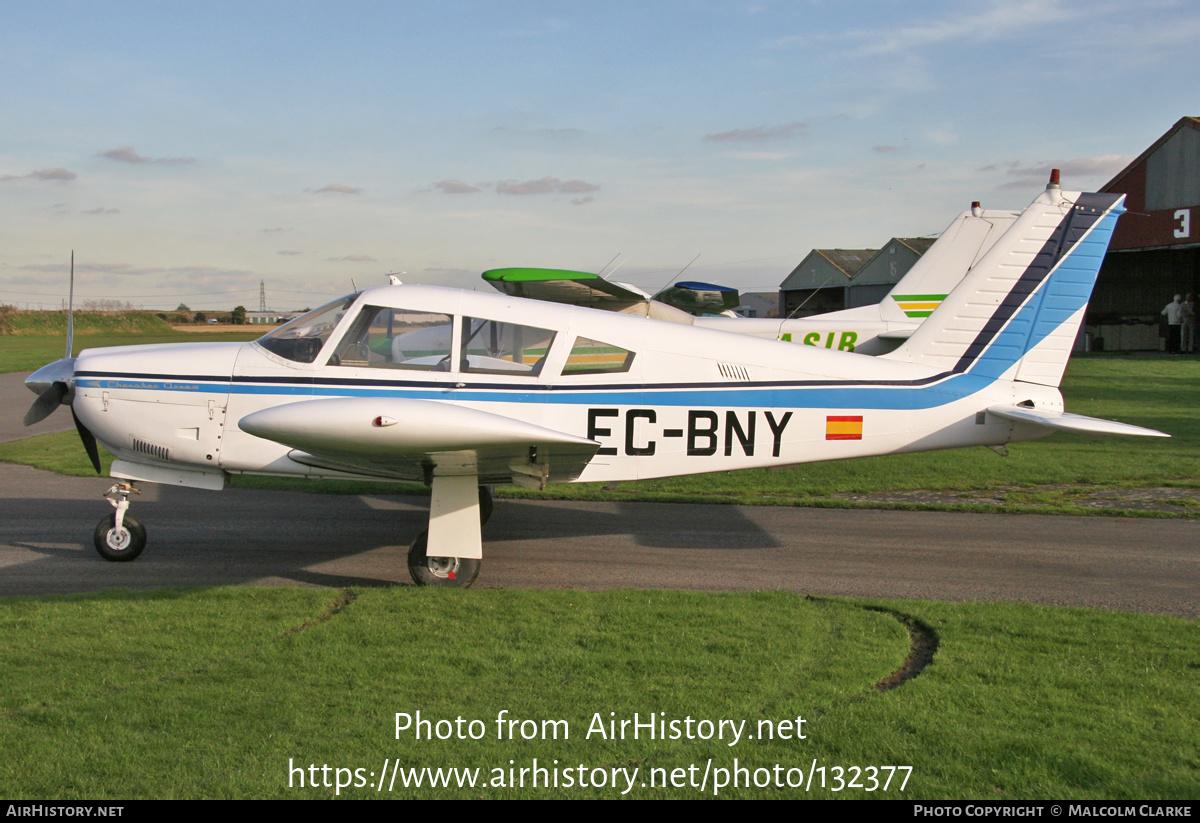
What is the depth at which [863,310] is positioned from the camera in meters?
18.6

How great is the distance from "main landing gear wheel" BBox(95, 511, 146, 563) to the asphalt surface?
116mm

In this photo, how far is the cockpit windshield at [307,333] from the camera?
7.10 metres

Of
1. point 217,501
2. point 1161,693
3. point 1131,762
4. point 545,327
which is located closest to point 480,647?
point 545,327

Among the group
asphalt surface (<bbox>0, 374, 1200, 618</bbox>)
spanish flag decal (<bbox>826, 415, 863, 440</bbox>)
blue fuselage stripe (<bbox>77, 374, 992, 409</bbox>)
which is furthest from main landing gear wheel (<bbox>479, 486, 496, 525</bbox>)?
spanish flag decal (<bbox>826, 415, 863, 440</bbox>)

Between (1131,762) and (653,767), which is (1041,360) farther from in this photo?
(653,767)

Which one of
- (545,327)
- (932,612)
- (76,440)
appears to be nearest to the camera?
(932,612)

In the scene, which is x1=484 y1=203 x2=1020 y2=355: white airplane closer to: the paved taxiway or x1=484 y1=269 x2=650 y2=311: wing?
x1=484 y1=269 x2=650 y2=311: wing

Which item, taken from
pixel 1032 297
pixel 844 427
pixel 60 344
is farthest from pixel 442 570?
pixel 60 344

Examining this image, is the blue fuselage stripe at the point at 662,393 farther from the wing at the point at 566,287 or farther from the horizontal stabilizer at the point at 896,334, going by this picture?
the horizontal stabilizer at the point at 896,334

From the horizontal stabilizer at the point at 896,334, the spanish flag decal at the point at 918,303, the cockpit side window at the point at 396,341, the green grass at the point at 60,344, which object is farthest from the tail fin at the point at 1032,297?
the green grass at the point at 60,344

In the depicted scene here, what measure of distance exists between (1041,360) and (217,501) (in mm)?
8713

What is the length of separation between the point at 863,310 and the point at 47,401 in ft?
49.3

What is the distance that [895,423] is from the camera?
24.7ft

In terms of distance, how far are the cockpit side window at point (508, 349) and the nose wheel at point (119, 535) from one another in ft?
10.6
